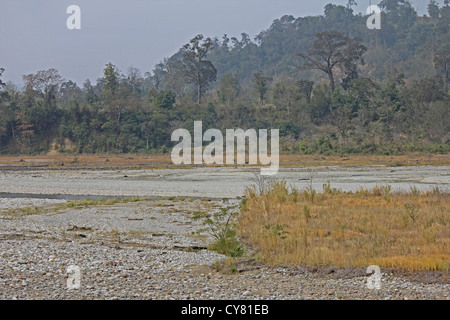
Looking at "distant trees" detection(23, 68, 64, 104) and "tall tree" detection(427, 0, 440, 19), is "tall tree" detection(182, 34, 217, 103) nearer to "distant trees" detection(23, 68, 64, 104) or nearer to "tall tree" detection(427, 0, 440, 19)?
"distant trees" detection(23, 68, 64, 104)

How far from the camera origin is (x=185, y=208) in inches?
938

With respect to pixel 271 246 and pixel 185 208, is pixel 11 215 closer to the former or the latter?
pixel 185 208

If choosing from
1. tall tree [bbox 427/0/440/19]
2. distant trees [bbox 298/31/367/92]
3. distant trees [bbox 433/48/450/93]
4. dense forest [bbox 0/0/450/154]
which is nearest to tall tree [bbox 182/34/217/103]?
dense forest [bbox 0/0/450/154]

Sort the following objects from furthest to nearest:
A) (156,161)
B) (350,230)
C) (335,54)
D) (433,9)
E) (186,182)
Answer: (433,9) → (335,54) → (156,161) → (186,182) → (350,230)

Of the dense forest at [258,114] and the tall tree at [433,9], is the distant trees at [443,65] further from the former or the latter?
the tall tree at [433,9]

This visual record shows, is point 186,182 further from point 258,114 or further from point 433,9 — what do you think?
point 433,9

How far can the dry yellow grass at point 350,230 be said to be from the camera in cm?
1134

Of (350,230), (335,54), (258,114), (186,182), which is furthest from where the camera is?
(335,54)

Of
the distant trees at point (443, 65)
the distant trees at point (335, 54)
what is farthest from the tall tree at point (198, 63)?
the distant trees at point (443, 65)

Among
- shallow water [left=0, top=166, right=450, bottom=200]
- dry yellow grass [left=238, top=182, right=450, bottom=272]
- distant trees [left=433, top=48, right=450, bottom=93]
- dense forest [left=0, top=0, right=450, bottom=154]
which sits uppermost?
distant trees [left=433, top=48, right=450, bottom=93]

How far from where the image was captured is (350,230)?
14.3m

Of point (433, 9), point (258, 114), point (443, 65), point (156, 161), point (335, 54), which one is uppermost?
point (433, 9)

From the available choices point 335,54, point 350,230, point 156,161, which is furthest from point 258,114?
point 350,230

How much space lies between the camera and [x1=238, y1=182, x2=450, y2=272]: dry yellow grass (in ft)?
37.2
